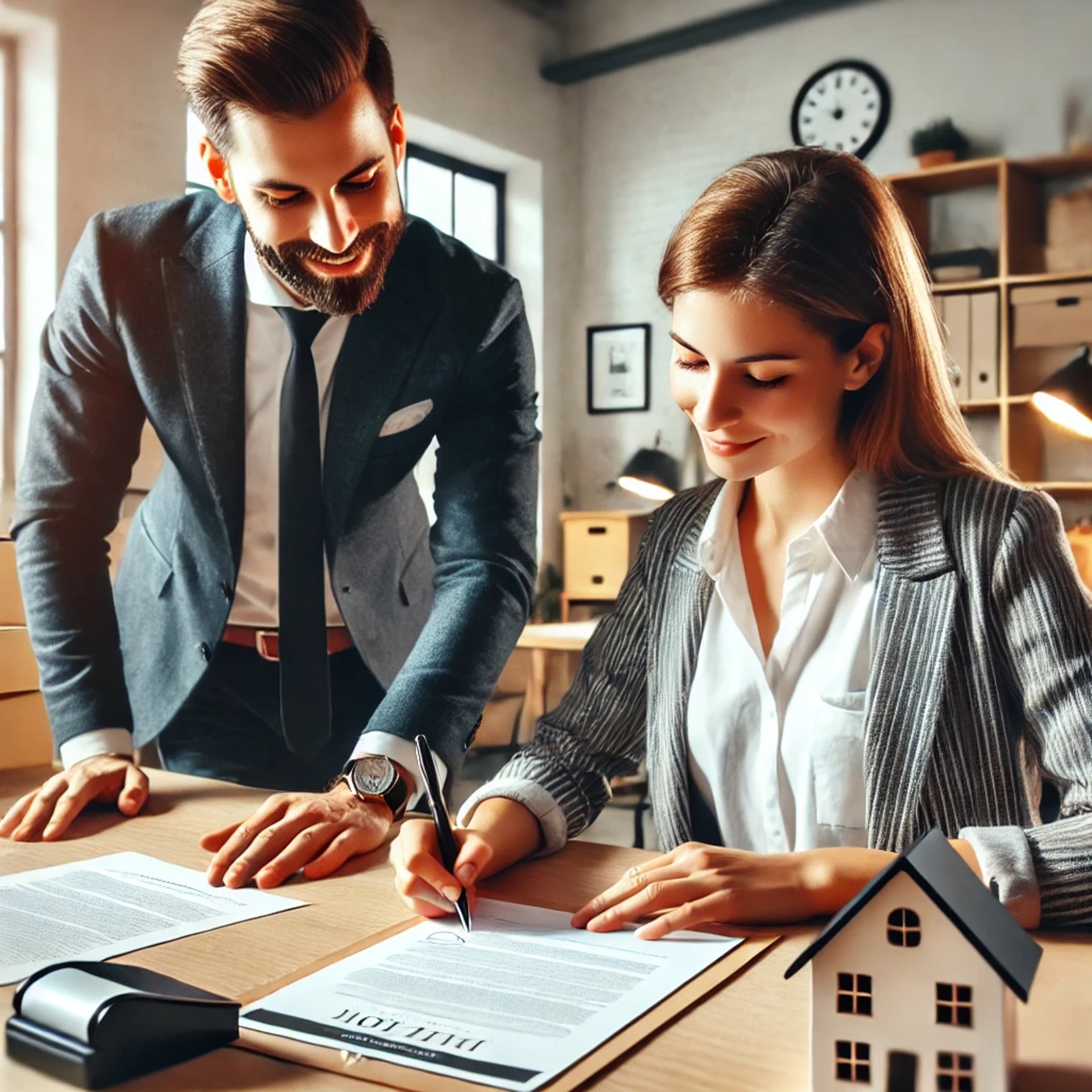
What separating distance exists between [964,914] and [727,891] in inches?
12.7

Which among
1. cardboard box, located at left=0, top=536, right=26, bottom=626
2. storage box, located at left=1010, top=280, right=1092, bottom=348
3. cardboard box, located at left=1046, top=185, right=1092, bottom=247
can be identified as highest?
cardboard box, located at left=1046, top=185, right=1092, bottom=247

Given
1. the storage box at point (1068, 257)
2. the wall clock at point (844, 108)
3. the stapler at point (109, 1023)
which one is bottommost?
the stapler at point (109, 1023)

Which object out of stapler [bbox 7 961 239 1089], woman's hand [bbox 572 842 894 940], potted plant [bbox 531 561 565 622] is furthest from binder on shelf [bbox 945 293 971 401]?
stapler [bbox 7 961 239 1089]

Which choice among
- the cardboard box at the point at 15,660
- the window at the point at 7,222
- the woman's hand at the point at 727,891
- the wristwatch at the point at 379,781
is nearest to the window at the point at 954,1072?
the woman's hand at the point at 727,891

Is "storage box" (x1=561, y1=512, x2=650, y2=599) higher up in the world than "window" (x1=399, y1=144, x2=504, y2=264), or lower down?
lower down

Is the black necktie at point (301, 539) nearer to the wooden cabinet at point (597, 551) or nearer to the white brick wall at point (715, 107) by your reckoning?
the wooden cabinet at point (597, 551)

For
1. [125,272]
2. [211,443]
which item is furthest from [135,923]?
[125,272]

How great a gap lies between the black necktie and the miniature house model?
118 cm

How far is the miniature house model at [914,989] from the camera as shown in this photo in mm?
623

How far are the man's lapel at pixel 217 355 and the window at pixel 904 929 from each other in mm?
1240

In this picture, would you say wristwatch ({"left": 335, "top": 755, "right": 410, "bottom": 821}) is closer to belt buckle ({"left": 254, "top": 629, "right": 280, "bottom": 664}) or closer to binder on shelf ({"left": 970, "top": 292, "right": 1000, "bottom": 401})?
belt buckle ({"left": 254, "top": 629, "right": 280, "bottom": 664})

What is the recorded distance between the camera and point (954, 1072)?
2.06 feet

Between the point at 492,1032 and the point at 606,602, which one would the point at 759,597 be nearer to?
the point at 492,1032

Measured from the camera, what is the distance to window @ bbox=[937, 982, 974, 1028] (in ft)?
2.06
